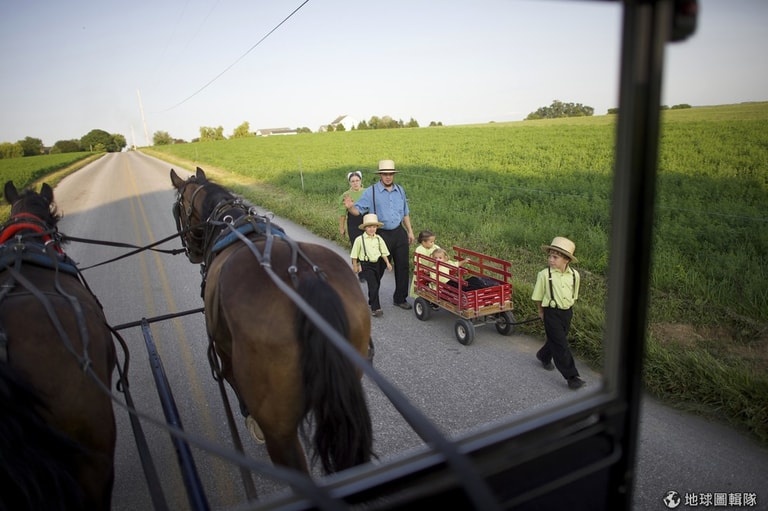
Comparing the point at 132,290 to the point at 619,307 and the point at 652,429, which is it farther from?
the point at 619,307

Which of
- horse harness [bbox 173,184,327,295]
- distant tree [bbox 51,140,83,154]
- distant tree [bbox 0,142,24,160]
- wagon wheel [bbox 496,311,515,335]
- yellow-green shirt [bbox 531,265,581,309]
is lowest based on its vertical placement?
wagon wheel [bbox 496,311,515,335]

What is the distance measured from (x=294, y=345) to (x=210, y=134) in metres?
105

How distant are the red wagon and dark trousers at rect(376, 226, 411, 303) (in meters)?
0.45

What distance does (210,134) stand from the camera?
9762cm


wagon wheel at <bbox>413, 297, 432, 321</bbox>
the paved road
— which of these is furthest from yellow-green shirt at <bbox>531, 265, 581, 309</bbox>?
wagon wheel at <bbox>413, 297, 432, 321</bbox>

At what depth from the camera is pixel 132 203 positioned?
18047 millimetres

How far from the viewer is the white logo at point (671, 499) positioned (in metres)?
2.97

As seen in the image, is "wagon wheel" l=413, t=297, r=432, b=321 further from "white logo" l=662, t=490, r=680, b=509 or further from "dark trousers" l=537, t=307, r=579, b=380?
"white logo" l=662, t=490, r=680, b=509

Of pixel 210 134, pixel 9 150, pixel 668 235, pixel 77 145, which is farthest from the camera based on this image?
pixel 210 134

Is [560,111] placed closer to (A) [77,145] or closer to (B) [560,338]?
(B) [560,338]

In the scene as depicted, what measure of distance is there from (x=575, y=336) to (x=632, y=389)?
4.03 meters

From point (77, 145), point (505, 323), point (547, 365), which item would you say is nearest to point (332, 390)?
point (547, 365)

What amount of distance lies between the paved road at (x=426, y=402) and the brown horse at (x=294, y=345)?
1055mm

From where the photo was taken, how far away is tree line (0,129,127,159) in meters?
53.6
